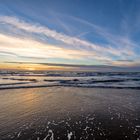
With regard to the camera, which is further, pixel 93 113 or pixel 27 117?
pixel 93 113

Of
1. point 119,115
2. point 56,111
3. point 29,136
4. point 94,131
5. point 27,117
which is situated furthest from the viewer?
point 56,111

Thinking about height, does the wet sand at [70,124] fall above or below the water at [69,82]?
above

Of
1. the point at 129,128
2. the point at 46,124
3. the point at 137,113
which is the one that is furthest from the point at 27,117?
the point at 137,113

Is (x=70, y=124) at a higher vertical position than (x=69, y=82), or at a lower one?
higher

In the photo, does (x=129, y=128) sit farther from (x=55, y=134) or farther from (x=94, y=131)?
(x=55, y=134)

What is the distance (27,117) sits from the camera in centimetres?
726

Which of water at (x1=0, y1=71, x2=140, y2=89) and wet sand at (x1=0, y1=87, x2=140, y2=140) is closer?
wet sand at (x1=0, y1=87, x2=140, y2=140)

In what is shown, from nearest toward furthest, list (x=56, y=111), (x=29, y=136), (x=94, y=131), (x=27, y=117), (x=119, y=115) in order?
1. (x=29, y=136)
2. (x=94, y=131)
3. (x=27, y=117)
4. (x=119, y=115)
5. (x=56, y=111)

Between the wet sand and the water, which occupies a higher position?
the wet sand

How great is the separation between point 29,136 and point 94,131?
96.8 inches

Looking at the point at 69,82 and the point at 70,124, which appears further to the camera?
the point at 69,82

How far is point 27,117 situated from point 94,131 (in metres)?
3.35

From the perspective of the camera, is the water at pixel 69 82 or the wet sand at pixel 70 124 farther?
the water at pixel 69 82

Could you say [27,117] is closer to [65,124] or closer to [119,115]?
[65,124]
